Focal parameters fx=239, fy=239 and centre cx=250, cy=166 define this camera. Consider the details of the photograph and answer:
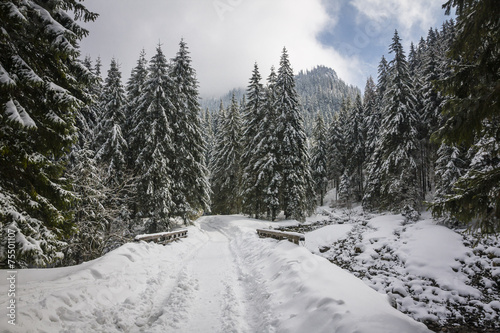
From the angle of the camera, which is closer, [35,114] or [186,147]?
[35,114]

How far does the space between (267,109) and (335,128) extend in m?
22.0

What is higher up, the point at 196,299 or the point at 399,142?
the point at 399,142

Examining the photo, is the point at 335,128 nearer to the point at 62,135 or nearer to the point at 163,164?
the point at 163,164

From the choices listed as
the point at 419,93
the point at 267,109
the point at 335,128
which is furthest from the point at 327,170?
the point at 267,109

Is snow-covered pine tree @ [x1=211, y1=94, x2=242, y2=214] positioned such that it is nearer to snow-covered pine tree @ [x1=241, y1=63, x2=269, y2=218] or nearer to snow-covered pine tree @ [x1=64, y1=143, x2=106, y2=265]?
snow-covered pine tree @ [x1=241, y1=63, x2=269, y2=218]

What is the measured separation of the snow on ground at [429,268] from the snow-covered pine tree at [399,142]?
623 cm

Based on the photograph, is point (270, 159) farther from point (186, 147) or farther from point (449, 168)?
point (449, 168)

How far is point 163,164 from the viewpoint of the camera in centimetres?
1902

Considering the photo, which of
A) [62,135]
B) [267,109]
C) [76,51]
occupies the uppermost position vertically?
[267,109]

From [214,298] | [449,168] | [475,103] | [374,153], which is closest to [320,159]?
[374,153]

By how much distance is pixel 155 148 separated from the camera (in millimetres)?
19141

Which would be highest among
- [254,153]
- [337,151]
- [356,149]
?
[337,151]

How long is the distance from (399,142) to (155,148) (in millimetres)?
21781

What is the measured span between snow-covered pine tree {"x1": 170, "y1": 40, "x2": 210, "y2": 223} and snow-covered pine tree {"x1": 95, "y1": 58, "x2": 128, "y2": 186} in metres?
4.26
